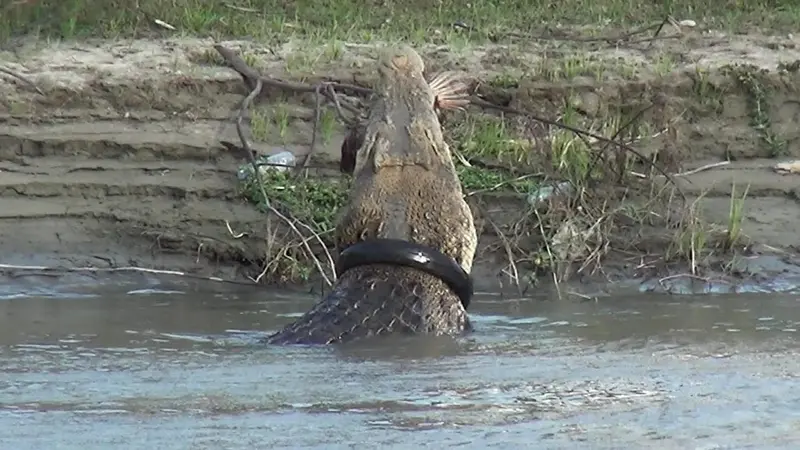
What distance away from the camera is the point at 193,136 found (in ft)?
27.3

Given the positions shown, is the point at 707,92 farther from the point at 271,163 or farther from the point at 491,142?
the point at 271,163

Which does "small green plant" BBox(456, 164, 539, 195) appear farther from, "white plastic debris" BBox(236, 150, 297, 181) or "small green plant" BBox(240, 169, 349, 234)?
"white plastic debris" BBox(236, 150, 297, 181)

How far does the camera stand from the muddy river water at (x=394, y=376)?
15.0 feet

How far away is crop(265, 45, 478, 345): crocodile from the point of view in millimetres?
5891

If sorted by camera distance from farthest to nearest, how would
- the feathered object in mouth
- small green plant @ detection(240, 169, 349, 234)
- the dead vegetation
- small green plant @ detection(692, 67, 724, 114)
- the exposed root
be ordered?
small green plant @ detection(692, 67, 724, 114), small green plant @ detection(240, 169, 349, 234), the dead vegetation, the exposed root, the feathered object in mouth

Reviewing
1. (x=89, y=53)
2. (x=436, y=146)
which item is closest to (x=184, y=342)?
(x=436, y=146)

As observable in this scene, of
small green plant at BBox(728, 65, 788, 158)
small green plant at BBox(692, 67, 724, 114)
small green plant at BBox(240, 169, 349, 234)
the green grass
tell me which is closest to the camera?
small green plant at BBox(240, 169, 349, 234)

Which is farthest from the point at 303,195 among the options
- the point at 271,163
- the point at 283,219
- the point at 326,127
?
the point at 326,127

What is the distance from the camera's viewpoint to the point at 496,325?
22.0 feet

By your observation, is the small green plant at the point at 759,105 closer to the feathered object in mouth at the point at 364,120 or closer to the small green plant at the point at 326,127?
the small green plant at the point at 326,127

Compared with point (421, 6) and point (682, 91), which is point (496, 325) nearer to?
point (682, 91)

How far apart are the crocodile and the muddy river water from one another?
11 cm

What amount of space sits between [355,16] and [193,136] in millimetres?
1940

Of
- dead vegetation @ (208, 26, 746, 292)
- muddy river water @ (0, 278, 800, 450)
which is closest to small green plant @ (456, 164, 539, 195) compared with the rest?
dead vegetation @ (208, 26, 746, 292)
